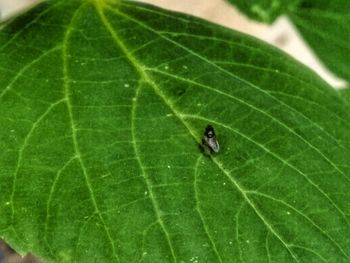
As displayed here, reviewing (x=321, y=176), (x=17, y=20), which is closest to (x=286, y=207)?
(x=321, y=176)

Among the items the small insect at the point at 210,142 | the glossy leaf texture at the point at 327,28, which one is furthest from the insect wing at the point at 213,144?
the glossy leaf texture at the point at 327,28

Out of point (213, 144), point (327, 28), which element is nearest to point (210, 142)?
point (213, 144)

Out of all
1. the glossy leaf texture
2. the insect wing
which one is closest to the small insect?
the insect wing

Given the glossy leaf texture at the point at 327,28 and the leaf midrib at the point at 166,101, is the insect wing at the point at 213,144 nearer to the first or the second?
the leaf midrib at the point at 166,101

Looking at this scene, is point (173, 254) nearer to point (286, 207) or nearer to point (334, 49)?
point (286, 207)

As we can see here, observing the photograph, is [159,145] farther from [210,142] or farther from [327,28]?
[327,28]

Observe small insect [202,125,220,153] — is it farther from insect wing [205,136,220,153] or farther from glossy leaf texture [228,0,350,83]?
glossy leaf texture [228,0,350,83]
